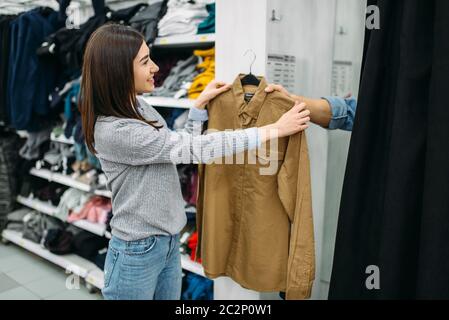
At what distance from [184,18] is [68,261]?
225 cm

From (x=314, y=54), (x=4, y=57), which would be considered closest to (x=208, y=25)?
(x=314, y=54)

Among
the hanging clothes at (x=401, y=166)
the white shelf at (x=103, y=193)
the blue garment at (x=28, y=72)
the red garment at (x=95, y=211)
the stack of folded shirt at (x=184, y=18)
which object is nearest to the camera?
the hanging clothes at (x=401, y=166)

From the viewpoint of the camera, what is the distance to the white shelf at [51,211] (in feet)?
10.1

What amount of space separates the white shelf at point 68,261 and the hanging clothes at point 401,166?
218 centimetres

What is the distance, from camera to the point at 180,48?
9.35 ft

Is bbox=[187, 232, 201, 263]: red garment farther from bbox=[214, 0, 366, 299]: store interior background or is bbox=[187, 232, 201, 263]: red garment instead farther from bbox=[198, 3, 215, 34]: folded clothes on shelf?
bbox=[198, 3, 215, 34]: folded clothes on shelf

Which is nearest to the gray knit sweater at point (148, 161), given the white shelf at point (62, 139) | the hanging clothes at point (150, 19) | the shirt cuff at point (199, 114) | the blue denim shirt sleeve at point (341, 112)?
the shirt cuff at point (199, 114)

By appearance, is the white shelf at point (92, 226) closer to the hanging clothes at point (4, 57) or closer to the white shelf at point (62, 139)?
the white shelf at point (62, 139)

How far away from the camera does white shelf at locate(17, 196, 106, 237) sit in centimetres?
309

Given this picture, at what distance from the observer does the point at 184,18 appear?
2383 millimetres

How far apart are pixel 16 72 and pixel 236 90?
2453 millimetres

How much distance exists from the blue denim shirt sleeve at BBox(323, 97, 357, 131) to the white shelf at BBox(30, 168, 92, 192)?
7.05 ft

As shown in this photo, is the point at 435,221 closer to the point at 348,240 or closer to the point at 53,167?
Answer: the point at 348,240
